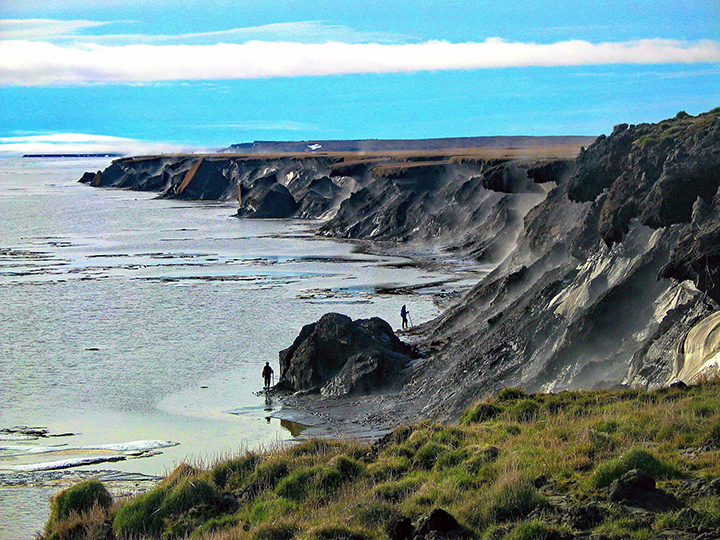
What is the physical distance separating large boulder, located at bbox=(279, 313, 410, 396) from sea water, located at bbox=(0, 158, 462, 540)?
142 cm

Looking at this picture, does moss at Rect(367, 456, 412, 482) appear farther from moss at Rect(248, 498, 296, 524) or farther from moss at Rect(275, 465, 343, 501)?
moss at Rect(248, 498, 296, 524)

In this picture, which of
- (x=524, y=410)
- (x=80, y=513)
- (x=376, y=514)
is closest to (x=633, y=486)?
(x=376, y=514)

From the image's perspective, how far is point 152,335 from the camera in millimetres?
33719

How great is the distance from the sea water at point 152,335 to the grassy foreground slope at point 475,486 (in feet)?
14.0

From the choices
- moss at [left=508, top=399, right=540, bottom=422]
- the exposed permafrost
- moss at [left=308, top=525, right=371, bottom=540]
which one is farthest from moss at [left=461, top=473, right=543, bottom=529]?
the exposed permafrost

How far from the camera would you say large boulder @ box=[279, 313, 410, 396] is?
24.4 m

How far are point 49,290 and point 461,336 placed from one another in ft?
86.6

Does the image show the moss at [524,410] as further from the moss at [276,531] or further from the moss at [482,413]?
the moss at [276,531]

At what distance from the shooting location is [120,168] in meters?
183

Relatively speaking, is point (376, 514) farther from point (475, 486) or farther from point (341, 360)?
point (341, 360)

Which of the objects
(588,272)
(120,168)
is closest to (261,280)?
(588,272)

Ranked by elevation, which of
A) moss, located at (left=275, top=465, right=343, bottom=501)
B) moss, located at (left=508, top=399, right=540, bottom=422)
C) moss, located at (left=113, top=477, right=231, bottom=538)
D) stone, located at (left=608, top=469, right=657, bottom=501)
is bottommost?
moss, located at (left=113, top=477, right=231, bottom=538)

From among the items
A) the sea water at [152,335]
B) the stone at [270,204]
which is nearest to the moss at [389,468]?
the sea water at [152,335]

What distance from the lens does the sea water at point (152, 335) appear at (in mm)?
20125
